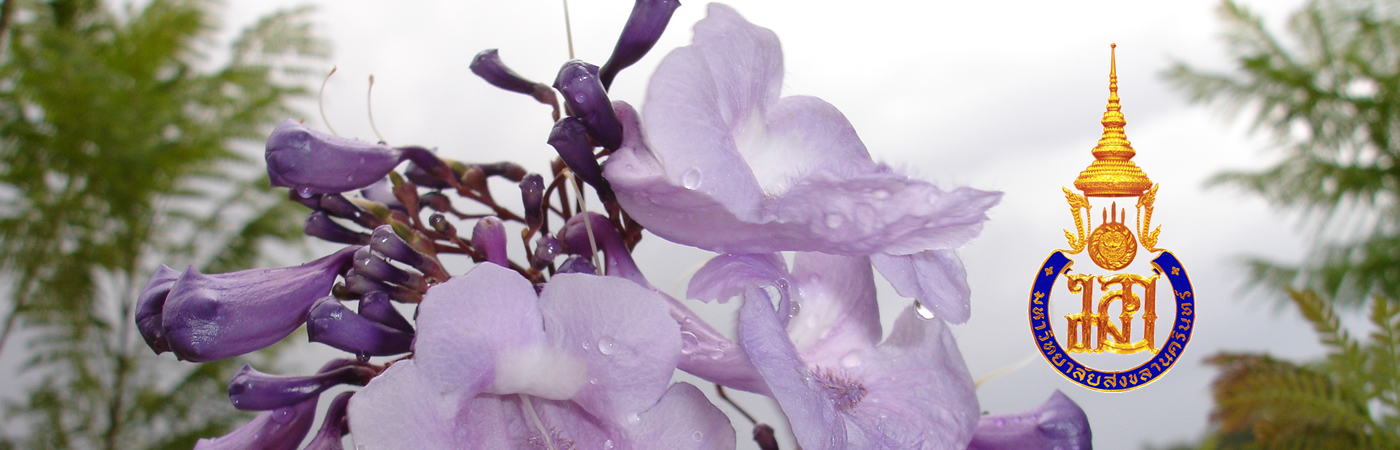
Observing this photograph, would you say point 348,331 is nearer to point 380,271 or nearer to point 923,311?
point 380,271

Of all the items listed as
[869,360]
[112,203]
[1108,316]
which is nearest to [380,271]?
[869,360]

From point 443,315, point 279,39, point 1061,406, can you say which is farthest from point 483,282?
point 279,39

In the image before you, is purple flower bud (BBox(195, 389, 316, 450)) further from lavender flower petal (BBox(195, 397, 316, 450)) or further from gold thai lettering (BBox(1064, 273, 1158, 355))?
gold thai lettering (BBox(1064, 273, 1158, 355))

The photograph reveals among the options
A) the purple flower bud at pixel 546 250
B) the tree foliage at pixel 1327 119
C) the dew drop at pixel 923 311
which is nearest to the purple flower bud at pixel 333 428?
the purple flower bud at pixel 546 250

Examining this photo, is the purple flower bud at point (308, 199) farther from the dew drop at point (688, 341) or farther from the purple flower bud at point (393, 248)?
the dew drop at point (688, 341)

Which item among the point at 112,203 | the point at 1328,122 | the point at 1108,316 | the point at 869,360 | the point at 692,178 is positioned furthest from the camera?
the point at 1328,122

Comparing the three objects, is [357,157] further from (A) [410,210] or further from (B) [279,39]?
(B) [279,39]
